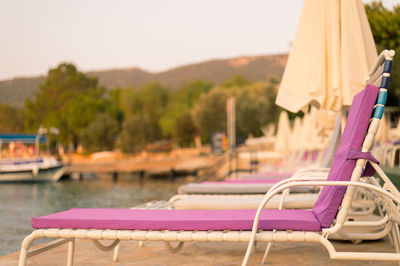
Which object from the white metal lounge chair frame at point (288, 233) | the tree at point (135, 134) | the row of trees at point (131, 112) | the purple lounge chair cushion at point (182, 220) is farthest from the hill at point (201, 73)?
the white metal lounge chair frame at point (288, 233)

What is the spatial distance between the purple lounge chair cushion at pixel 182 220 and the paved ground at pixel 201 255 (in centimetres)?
90

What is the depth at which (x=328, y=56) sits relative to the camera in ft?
15.4

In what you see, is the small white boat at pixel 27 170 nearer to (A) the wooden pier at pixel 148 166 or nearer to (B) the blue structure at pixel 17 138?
(B) the blue structure at pixel 17 138

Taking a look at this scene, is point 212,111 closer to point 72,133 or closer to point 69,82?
point 72,133

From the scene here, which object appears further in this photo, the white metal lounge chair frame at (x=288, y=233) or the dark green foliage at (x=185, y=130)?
the dark green foliage at (x=185, y=130)

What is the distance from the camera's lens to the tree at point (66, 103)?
70.9 m

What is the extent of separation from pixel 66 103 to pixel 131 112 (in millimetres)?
14159

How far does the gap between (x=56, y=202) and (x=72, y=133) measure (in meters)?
52.4

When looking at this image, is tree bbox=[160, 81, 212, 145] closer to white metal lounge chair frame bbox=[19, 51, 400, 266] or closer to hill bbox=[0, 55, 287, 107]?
hill bbox=[0, 55, 287, 107]

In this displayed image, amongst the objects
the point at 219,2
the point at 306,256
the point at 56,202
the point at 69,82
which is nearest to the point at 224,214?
the point at 306,256

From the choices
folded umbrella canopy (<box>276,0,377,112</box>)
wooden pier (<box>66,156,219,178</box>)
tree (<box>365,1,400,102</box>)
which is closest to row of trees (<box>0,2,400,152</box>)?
wooden pier (<box>66,156,219,178</box>)

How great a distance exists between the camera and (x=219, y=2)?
188 ft

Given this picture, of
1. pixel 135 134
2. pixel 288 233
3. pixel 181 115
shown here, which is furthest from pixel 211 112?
pixel 288 233

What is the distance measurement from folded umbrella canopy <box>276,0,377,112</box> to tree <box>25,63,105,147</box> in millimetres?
65491
